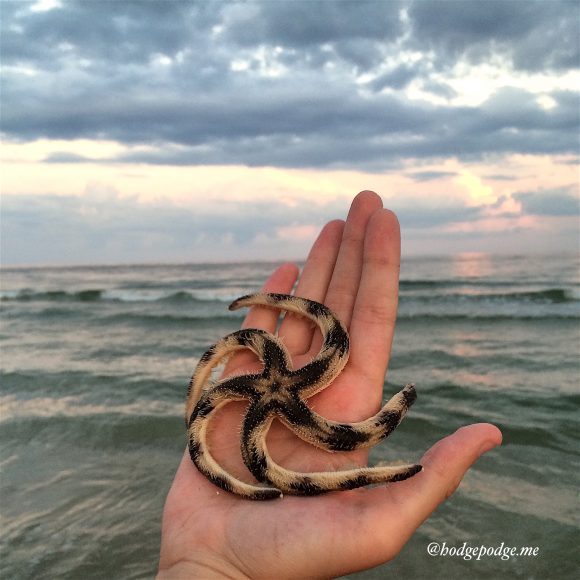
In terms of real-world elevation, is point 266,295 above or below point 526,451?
above

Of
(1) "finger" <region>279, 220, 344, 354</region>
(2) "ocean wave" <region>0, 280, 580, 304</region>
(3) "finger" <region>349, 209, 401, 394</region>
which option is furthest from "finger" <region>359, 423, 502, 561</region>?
(2) "ocean wave" <region>0, 280, 580, 304</region>

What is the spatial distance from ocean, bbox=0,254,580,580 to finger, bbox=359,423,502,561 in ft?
5.88

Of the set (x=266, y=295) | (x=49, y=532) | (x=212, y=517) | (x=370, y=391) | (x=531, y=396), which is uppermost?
(x=266, y=295)

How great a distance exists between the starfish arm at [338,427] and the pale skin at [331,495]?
0.13m

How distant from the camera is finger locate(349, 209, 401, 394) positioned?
354 cm

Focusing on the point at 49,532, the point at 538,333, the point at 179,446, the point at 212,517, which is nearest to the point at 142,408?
the point at 179,446

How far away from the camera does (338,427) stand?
10.2 ft

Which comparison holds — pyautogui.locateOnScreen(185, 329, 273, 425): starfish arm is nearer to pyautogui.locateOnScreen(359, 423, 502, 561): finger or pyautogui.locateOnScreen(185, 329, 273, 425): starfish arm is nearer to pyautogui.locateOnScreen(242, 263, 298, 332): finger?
pyautogui.locateOnScreen(242, 263, 298, 332): finger

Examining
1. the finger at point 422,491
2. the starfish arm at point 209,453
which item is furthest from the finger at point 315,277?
the finger at point 422,491

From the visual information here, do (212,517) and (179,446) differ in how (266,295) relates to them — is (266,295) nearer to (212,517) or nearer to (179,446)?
(212,517)

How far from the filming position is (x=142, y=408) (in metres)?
7.60

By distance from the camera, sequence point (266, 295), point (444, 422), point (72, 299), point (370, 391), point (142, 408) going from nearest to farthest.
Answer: point (370, 391)
point (266, 295)
point (444, 422)
point (142, 408)
point (72, 299)

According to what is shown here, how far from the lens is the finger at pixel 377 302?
3.54 metres

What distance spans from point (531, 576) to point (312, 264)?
3.01 meters
